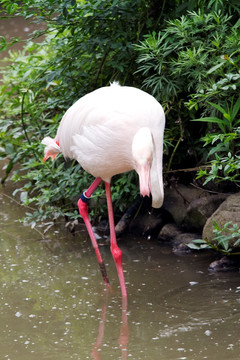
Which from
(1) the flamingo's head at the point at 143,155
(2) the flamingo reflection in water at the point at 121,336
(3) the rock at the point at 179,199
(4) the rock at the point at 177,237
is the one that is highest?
(1) the flamingo's head at the point at 143,155

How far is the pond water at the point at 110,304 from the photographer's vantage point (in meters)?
3.24

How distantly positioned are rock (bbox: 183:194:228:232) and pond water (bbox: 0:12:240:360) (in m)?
0.27

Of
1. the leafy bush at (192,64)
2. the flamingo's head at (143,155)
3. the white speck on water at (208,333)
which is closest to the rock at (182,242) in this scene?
the leafy bush at (192,64)

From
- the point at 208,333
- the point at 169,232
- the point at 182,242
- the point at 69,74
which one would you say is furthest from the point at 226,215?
the point at 69,74

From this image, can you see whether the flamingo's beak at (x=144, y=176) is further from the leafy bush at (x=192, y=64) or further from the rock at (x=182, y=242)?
the rock at (x=182, y=242)

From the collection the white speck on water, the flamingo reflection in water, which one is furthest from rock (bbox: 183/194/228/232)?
the white speck on water

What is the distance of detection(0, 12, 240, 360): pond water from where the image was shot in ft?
10.6

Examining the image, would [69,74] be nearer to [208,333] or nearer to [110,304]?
[110,304]

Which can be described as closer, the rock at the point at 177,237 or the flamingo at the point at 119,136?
the flamingo at the point at 119,136

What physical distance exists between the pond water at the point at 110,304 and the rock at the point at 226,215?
27 centimetres

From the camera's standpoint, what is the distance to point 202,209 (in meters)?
4.57

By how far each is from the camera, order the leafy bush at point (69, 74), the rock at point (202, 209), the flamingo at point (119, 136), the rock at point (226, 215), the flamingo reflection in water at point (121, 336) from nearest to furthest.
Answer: the flamingo reflection in water at point (121, 336), the flamingo at point (119, 136), the rock at point (226, 215), the rock at point (202, 209), the leafy bush at point (69, 74)

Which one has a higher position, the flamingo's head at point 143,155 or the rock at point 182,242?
the flamingo's head at point 143,155

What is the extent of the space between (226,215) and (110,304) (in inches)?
37.7
